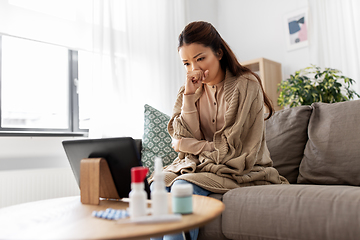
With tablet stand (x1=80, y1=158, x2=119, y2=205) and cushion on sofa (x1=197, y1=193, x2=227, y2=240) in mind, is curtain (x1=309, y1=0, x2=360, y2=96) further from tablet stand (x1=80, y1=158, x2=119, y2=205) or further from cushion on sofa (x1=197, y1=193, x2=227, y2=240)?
tablet stand (x1=80, y1=158, x2=119, y2=205)

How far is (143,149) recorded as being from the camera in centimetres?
214

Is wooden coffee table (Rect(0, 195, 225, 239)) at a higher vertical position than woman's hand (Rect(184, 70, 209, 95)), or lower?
lower

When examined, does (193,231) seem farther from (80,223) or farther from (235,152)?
(80,223)

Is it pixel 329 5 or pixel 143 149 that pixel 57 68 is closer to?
pixel 143 149

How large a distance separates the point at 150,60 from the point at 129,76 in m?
0.31

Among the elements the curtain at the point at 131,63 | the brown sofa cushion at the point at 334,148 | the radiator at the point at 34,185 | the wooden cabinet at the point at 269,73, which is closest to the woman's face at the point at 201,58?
the brown sofa cushion at the point at 334,148

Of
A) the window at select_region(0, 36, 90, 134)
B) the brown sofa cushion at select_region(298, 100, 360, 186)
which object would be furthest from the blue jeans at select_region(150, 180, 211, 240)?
the window at select_region(0, 36, 90, 134)

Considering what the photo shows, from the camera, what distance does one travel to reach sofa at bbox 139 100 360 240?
109cm

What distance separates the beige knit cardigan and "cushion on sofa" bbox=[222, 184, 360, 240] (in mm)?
83

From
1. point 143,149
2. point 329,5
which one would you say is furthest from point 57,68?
point 329,5

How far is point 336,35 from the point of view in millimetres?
2928

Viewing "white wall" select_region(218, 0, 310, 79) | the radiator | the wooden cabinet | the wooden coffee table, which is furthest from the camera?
"white wall" select_region(218, 0, 310, 79)

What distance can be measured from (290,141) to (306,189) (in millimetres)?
591

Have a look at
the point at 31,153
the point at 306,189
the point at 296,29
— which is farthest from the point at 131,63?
the point at 306,189
